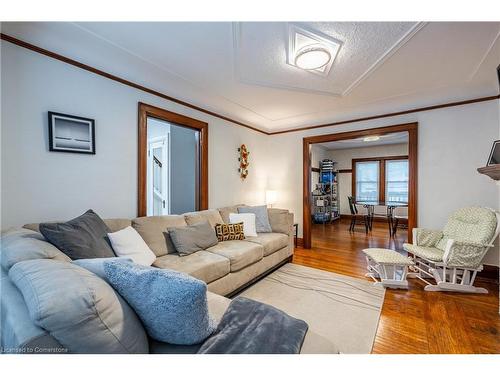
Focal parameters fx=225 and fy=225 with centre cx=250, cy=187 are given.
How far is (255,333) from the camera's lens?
98 centimetres

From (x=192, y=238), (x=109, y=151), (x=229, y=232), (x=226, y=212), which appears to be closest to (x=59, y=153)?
(x=109, y=151)

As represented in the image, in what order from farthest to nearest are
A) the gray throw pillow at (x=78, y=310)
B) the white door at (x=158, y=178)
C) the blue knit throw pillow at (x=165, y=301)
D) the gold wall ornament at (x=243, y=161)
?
the gold wall ornament at (x=243, y=161) < the white door at (x=158, y=178) < the blue knit throw pillow at (x=165, y=301) < the gray throw pillow at (x=78, y=310)

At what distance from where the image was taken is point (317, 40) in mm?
1913

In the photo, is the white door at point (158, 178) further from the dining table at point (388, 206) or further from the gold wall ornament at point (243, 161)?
the dining table at point (388, 206)

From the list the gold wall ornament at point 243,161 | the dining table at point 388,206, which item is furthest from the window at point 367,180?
the gold wall ornament at point 243,161

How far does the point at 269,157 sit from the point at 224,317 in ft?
13.5

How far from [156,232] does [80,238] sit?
31.4 inches

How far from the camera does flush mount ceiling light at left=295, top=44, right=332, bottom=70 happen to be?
2014mm

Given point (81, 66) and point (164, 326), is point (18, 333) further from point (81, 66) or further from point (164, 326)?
point (81, 66)

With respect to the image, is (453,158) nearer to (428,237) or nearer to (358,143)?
(428,237)

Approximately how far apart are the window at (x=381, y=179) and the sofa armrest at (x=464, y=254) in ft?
16.0

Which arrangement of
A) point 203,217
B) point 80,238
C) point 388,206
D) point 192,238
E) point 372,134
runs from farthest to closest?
point 388,206 → point 372,134 → point 203,217 → point 192,238 → point 80,238

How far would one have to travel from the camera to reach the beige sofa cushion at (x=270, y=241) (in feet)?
9.51
